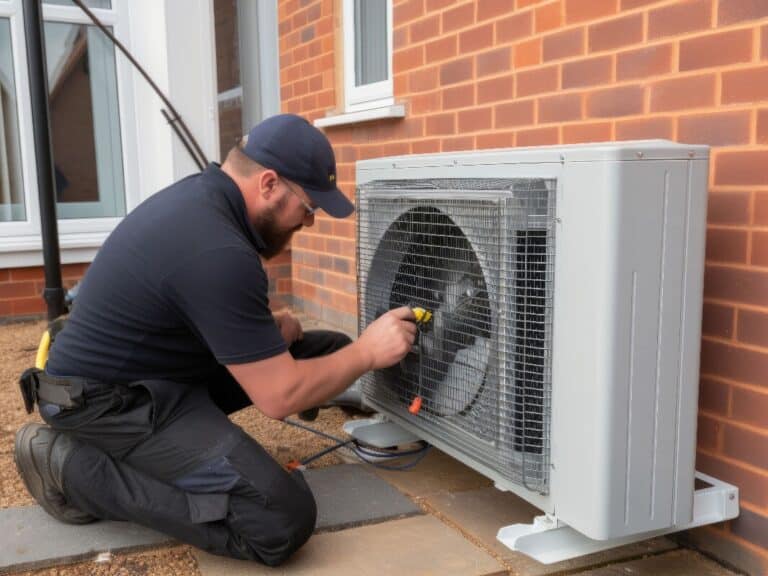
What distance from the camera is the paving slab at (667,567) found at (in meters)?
1.91

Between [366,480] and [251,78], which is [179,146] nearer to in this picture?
[251,78]

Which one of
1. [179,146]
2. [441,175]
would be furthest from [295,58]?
[441,175]

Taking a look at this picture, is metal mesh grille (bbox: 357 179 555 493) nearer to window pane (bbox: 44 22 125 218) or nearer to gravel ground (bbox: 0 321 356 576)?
gravel ground (bbox: 0 321 356 576)

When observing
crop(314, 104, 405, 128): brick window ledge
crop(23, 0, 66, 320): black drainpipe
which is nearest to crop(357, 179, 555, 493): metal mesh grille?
crop(314, 104, 405, 128): brick window ledge

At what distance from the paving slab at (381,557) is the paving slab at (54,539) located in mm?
209

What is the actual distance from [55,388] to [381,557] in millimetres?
947

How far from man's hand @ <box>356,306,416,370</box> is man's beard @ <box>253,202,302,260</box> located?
14.1 inches

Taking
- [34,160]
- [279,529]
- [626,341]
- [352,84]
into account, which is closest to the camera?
[626,341]

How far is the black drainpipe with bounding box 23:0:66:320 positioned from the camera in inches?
165

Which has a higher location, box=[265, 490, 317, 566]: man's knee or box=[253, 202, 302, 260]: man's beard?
box=[253, 202, 302, 260]: man's beard

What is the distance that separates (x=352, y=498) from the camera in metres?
2.34

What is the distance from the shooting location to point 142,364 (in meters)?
2.09

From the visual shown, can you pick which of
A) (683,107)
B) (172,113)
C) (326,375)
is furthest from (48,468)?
(172,113)

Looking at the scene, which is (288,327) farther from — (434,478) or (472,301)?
(472,301)
